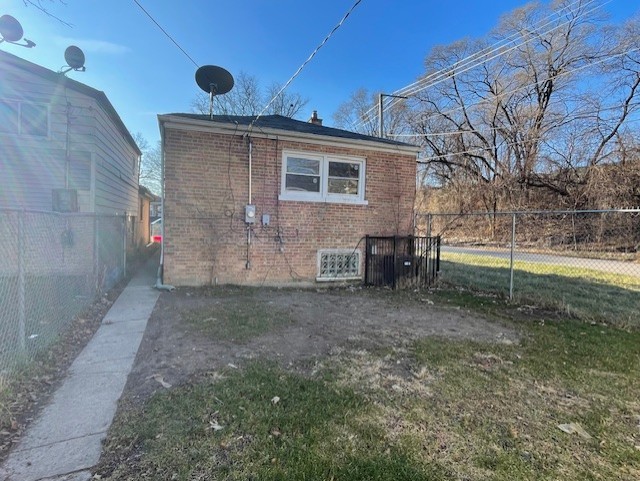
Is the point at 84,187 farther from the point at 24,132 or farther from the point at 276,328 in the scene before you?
the point at 276,328

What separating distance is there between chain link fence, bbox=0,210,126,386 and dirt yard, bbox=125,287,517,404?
1.07 m

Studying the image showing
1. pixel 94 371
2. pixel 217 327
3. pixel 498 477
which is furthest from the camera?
pixel 217 327

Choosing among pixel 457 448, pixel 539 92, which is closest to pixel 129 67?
pixel 457 448

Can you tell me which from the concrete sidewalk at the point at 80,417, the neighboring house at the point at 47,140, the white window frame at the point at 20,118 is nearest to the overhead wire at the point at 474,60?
the neighboring house at the point at 47,140

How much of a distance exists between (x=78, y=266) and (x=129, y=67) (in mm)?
4257

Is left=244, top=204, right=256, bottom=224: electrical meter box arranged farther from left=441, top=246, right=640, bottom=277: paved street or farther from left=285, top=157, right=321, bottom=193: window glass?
left=441, top=246, right=640, bottom=277: paved street

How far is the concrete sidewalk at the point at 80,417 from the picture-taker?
205 cm

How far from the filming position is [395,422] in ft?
8.42

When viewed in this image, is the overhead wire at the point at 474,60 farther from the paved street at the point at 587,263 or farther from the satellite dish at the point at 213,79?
the satellite dish at the point at 213,79

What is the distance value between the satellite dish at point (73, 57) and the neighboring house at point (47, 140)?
→ 2.12 feet

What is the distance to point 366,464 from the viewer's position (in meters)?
2.11

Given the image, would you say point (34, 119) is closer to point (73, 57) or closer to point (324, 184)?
point (73, 57)

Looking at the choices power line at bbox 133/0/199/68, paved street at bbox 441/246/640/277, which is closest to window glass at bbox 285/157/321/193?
power line at bbox 133/0/199/68

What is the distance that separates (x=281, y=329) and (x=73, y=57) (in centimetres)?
780
